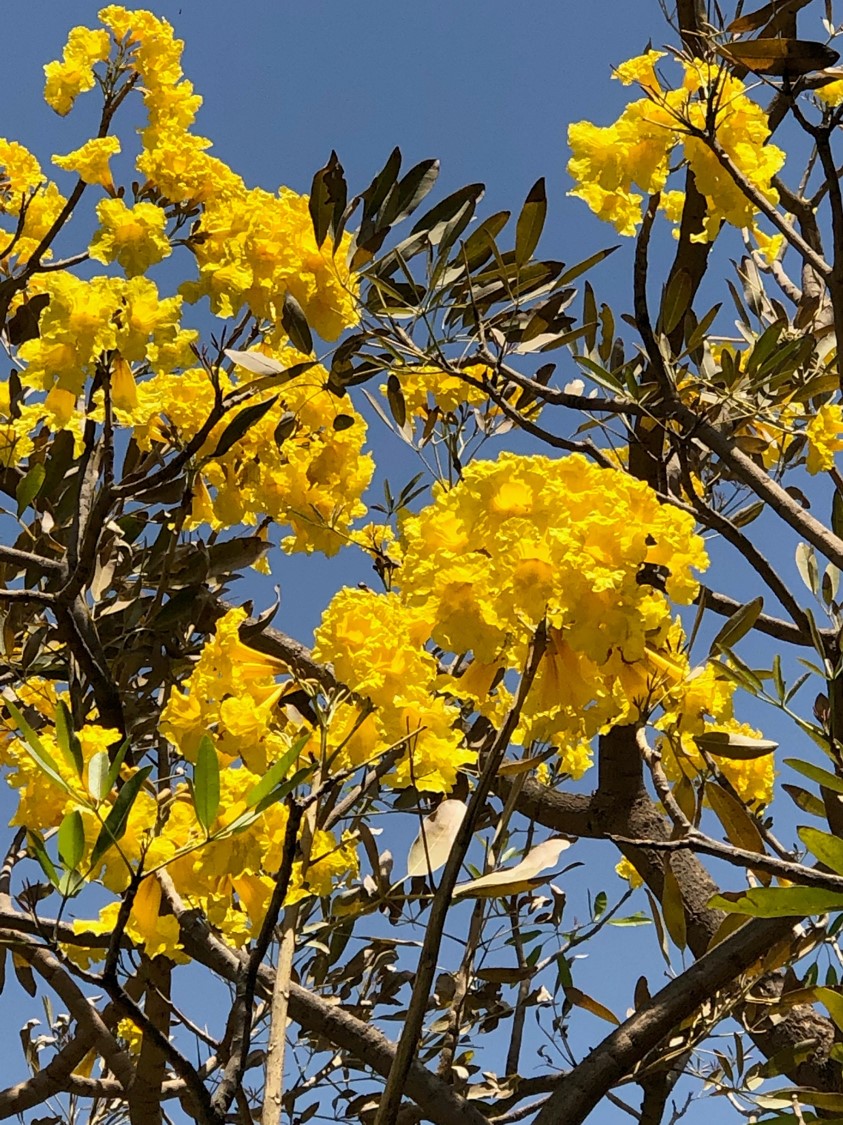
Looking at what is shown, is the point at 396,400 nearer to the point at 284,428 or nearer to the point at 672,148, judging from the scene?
the point at 284,428

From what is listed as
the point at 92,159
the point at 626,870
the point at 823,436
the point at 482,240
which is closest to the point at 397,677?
the point at 482,240

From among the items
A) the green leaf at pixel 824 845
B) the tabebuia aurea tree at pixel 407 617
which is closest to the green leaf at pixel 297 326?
the tabebuia aurea tree at pixel 407 617

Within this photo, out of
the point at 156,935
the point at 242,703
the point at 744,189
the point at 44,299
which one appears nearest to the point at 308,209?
the point at 44,299

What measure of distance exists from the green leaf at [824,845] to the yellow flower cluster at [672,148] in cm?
110

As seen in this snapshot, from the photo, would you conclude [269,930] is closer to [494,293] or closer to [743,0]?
[494,293]

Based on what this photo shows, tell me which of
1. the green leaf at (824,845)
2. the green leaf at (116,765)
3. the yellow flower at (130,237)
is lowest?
the green leaf at (824,845)

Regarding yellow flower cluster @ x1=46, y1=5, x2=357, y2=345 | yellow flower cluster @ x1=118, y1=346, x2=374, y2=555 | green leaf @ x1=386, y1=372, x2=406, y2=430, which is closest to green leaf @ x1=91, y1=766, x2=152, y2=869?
yellow flower cluster @ x1=46, y1=5, x2=357, y2=345

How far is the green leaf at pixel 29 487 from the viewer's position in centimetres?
175

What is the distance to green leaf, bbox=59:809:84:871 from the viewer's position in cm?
80

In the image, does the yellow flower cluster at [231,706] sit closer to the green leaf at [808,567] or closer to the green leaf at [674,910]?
the green leaf at [674,910]

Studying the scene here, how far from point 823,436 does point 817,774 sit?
1.31m

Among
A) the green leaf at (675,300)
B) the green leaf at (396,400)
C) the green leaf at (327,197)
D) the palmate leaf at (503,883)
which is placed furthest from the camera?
the green leaf at (396,400)

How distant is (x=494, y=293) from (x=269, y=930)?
3.95 ft

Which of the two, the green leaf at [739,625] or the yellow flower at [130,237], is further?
the yellow flower at [130,237]
